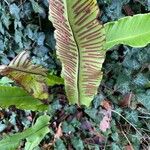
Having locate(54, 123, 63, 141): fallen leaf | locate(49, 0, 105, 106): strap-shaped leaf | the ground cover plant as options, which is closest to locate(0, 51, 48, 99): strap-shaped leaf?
the ground cover plant

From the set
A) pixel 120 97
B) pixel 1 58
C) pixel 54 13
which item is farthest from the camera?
pixel 1 58

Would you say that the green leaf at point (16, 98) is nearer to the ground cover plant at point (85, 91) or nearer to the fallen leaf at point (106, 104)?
the ground cover plant at point (85, 91)

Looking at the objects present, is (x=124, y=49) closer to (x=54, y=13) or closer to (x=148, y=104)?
(x=148, y=104)

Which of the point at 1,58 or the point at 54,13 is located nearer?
the point at 54,13

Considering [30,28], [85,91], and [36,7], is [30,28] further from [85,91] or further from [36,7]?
[85,91]

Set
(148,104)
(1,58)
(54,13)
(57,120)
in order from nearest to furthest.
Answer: (54,13) → (148,104) → (57,120) → (1,58)

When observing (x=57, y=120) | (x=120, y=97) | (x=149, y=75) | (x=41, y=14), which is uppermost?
(x=41, y=14)

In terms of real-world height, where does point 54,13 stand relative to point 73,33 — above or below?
above

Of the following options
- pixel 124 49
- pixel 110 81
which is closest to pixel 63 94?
pixel 110 81
